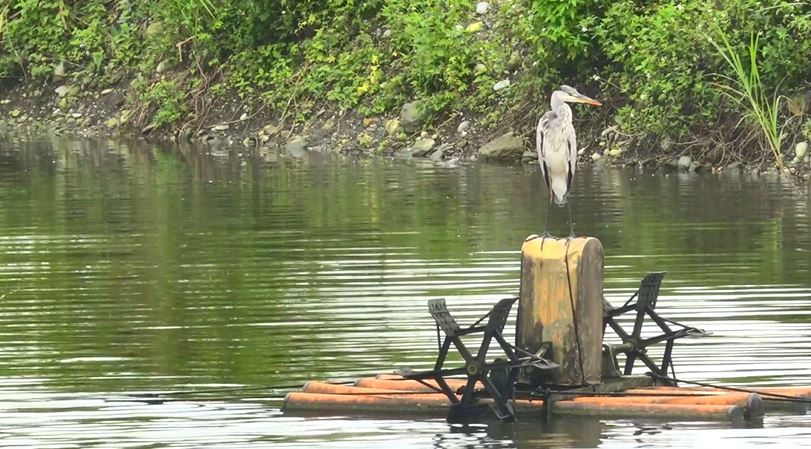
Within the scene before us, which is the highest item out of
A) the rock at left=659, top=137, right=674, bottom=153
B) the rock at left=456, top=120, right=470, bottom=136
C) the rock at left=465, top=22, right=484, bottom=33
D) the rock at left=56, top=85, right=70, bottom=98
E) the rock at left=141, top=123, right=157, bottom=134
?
the rock at left=465, top=22, right=484, bottom=33

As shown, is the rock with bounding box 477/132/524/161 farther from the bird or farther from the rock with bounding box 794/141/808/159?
the bird

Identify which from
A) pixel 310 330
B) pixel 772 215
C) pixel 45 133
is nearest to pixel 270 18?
pixel 45 133

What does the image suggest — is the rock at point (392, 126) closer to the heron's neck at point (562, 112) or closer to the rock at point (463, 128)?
the rock at point (463, 128)

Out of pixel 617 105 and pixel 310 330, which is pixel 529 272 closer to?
pixel 310 330

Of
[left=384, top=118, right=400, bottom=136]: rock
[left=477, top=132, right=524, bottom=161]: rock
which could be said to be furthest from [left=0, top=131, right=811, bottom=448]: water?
[left=384, top=118, right=400, bottom=136]: rock

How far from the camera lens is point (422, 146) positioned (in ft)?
86.8

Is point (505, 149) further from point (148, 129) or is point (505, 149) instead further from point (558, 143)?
point (558, 143)

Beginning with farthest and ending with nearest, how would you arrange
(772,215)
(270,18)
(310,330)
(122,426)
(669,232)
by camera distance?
(270,18)
(772,215)
(669,232)
(310,330)
(122,426)

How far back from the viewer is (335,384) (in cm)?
1023

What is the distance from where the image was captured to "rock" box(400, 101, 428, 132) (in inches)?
1061

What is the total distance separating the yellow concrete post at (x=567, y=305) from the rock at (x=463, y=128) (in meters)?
16.5

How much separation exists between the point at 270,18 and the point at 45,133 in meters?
4.26

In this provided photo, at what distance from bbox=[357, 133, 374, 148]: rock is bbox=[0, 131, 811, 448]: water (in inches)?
127

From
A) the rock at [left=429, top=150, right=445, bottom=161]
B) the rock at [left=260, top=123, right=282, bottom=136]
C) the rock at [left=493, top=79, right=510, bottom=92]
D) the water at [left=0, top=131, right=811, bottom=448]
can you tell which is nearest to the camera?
the water at [left=0, top=131, right=811, bottom=448]
